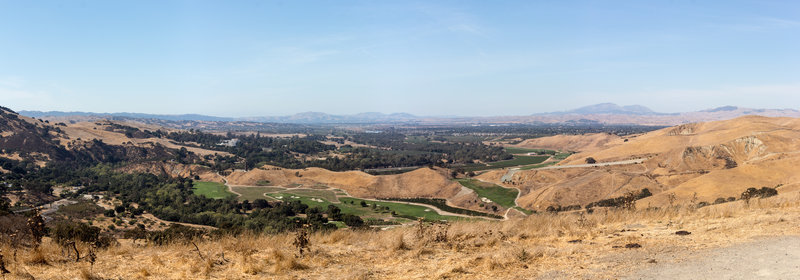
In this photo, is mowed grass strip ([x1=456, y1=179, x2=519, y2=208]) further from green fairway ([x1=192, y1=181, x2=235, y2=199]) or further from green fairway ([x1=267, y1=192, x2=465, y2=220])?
green fairway ([x1=192, y1=181, x2=235, y2=199])

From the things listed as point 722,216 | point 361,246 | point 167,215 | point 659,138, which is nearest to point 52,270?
point 361,246

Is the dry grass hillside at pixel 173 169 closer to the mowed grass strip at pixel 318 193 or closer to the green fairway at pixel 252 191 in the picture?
the green fairway at pixel 252 191

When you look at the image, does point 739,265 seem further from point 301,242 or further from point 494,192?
point 494,192

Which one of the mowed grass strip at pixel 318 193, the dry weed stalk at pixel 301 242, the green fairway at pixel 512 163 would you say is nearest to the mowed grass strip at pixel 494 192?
the green fairway at pixel 512 163

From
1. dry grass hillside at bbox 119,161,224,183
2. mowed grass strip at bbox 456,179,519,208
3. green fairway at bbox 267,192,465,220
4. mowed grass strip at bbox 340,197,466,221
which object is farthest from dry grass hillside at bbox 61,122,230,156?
mowed grass strip at bbox 456,179,519,208

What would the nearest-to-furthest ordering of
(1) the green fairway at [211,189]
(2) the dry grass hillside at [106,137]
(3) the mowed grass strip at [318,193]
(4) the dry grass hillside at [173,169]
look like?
(3) the mowed grass strip at [318,193]
(1) the green fairway at [211,189]
(4) the dry grass hillside at [173,169]
(2) the dry grass hillside at [106,137]

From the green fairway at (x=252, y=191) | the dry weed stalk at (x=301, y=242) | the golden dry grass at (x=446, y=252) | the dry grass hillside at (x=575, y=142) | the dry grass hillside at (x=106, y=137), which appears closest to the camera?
the golden dry grass at (x=446, y=252)
